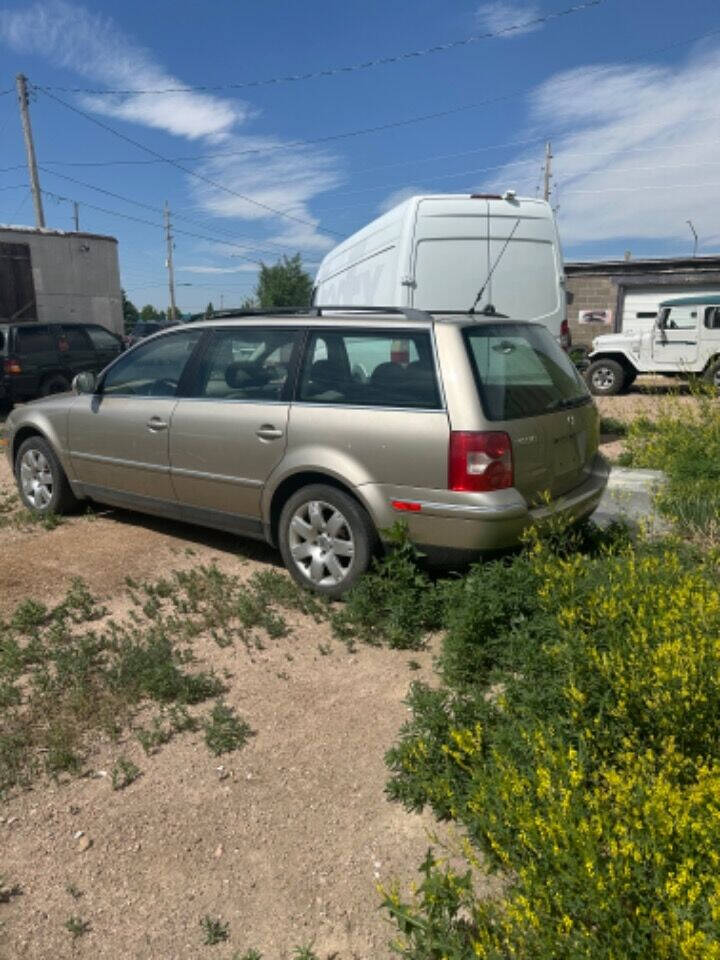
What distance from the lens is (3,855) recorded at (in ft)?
7.68

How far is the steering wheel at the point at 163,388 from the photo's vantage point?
4.95 metres

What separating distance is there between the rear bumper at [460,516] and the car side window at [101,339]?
38.7 ft

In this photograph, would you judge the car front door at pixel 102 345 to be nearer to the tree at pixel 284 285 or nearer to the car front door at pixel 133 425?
the car front door at pixel 133 425

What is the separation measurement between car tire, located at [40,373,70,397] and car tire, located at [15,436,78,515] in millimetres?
7348

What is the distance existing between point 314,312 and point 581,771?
3314mm

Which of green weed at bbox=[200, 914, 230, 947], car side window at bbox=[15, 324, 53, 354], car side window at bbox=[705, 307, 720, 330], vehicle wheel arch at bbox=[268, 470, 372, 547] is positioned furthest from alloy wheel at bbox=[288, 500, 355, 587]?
car side window at bbox=[705, 307, 720, 330]

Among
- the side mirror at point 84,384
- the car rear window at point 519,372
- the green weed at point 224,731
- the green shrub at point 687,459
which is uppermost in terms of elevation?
the car rear window at point 519,372

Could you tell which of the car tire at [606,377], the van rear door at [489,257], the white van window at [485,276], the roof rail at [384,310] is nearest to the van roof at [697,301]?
the car tire at [606,377]

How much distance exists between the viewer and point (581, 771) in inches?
81.7

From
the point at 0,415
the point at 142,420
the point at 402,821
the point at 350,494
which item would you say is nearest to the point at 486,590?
the point at 350,494

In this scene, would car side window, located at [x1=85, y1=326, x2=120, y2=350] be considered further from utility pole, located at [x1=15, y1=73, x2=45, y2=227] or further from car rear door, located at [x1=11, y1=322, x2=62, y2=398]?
utility pole, located at [x1=15, y1=73, x2=45, y2=227]

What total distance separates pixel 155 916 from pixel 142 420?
3513mm

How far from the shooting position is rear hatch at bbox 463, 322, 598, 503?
371 cm

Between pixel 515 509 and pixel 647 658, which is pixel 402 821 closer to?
pixel 647 658
